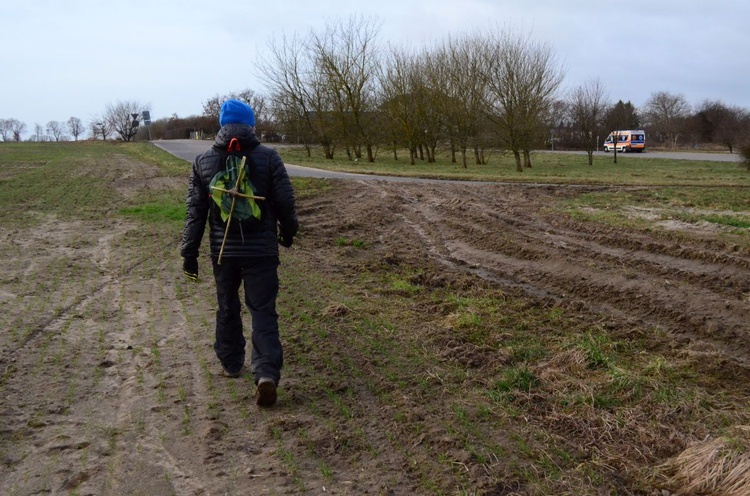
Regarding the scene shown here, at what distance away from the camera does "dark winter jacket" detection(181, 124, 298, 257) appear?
4.58 meters

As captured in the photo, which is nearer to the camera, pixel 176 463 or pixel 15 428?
pixel 176 463

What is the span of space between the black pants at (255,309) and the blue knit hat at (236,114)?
951 mm

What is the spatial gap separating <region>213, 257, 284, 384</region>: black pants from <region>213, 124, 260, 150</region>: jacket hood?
777 millimetres

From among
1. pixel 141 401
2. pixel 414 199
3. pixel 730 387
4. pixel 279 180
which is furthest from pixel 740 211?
pixel 141 401

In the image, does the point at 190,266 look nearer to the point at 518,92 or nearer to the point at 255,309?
the point at 255,309

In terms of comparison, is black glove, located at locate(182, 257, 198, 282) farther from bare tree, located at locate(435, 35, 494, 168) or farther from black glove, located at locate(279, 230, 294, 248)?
bare tree, located at locate(435, 35, 494, 168)

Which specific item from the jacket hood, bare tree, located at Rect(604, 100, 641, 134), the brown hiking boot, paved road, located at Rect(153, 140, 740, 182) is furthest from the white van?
the brown hiking boot

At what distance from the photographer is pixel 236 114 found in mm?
4660

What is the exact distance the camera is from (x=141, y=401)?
450 cm

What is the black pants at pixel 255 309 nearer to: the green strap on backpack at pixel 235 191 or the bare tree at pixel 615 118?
the green strap on backpack at pixel 235 191

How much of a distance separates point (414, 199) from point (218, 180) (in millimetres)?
11555

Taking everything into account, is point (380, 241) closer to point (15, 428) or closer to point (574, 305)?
point (574, 305)

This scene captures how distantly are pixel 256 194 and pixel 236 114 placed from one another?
1.92 feet

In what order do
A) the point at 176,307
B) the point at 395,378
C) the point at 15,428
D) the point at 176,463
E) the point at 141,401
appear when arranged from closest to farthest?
1. the point at 176,463
2. the point at 15,428
3. the point at 141,401
4. the point at 395,378
5. the point at 176,307
